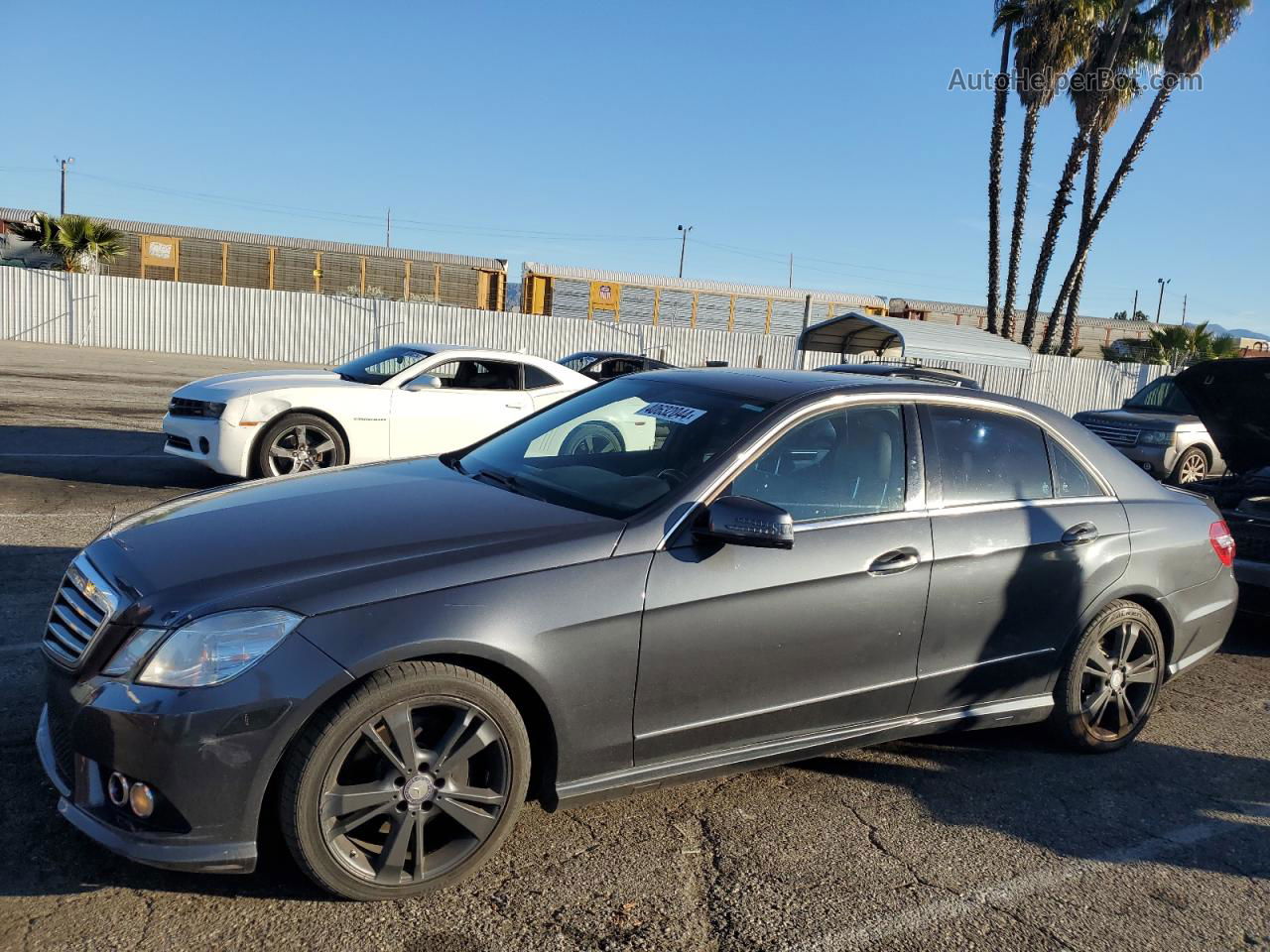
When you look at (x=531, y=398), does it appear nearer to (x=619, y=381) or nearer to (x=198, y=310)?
(x=619, y=381)

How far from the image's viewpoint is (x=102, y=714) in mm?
2736

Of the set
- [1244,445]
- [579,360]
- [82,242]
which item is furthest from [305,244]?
[1244,445]

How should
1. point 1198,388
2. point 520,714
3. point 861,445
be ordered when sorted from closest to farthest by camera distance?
1. point 520,714
2. point 861,445
3. point 1198,388

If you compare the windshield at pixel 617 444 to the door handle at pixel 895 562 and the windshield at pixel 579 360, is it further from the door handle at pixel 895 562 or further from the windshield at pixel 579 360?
the windshield at pixel 579 360

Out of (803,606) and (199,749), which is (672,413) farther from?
(199,749)

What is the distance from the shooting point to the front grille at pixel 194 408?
8.88 metres

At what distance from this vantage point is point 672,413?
4086 millimetres

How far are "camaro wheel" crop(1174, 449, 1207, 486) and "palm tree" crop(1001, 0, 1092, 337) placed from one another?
→ 15913 mm

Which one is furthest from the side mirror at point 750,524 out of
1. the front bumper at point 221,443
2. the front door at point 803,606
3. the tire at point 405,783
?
the front bumper at point 221,443

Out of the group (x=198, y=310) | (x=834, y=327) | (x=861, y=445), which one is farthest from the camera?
(x=198, y=310)

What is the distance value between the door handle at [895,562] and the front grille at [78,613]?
2.49 meters

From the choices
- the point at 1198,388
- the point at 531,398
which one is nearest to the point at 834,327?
the point at 531,398

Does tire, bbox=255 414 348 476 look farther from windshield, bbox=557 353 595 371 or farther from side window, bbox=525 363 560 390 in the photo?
windshield, bbox=557 353 595 371

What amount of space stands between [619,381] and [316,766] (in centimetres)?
236
